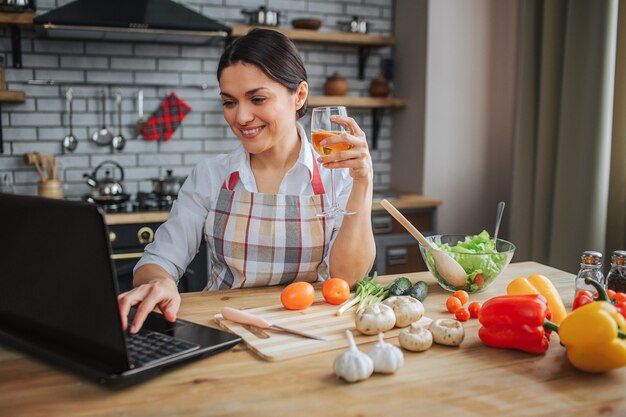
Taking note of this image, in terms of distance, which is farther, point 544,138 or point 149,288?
point 544,138

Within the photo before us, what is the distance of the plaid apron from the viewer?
191 cm

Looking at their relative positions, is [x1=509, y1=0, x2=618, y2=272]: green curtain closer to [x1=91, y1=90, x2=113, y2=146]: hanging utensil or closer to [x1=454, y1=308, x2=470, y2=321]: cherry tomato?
[x1=454, y1=308, x2=470, y2=321]: cherry tomato

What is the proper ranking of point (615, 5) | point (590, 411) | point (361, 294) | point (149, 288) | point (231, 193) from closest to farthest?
point (590, 411) → point (149, 288) → point (361, 294) → point (231, 193) → point (615, 5)

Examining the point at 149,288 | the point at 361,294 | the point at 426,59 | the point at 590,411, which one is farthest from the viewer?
the point at 426,59

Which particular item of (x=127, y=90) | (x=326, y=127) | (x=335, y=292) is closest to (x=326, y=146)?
(x=326, y=127)

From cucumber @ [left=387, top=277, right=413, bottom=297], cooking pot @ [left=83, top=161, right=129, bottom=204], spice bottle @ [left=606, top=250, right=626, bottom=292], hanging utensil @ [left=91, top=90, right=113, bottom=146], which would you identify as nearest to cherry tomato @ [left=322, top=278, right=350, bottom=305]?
cucumber @ [left=387, top=277, right=413, bottom=297]

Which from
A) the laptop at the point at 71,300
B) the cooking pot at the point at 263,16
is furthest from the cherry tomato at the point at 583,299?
the cooking pot at the point at 263,16

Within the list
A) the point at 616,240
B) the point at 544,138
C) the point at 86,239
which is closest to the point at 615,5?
the point at 544,138

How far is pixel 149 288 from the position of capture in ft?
4.55

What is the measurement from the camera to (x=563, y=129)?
3.23m

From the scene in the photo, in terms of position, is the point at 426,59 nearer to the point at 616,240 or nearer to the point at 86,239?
the point at 616,240

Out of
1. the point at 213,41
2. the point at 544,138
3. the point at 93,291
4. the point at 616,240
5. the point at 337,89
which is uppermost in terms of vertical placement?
the point at 213,41

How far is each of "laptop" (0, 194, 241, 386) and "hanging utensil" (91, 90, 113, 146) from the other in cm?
255

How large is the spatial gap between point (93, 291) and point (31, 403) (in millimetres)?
201
